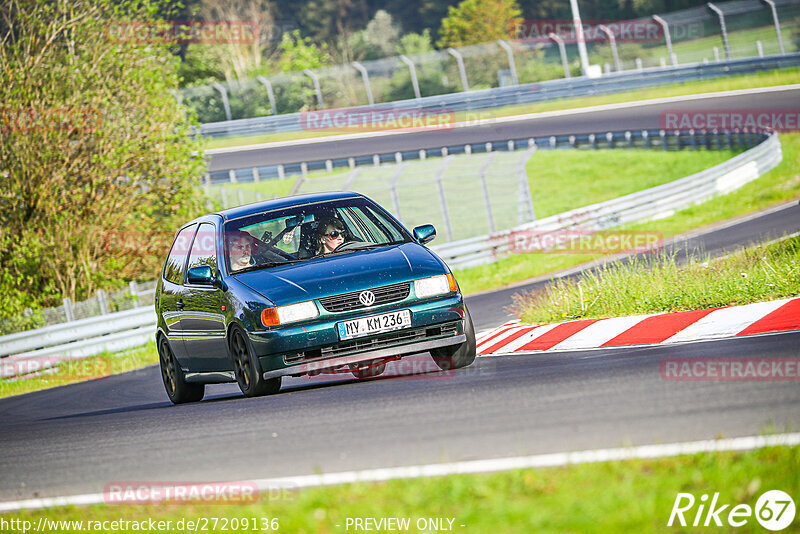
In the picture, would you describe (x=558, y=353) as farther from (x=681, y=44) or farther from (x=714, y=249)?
(x=681, y=44)

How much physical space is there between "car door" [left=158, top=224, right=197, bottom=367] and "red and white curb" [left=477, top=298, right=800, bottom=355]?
2936mm

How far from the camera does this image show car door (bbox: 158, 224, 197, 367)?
10.2 meters

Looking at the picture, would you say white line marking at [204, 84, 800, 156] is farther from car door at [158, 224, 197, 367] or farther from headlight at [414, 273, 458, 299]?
headlight at [414, 273, 458, 299]

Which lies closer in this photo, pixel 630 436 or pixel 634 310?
pixel 630 436

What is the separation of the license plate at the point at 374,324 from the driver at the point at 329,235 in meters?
1.24

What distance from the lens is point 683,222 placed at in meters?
24.4

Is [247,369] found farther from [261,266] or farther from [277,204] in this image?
[277,204]

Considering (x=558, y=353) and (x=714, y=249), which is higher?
(x=558, y=353)

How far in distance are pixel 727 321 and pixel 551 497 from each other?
510 cm

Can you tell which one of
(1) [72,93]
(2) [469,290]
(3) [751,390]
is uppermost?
(1) [72,93]

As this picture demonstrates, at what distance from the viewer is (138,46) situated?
949 inches

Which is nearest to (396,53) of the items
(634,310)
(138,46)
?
(138,46)

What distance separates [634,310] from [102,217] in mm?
15492

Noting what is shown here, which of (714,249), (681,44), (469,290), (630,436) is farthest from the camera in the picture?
(681,44)
